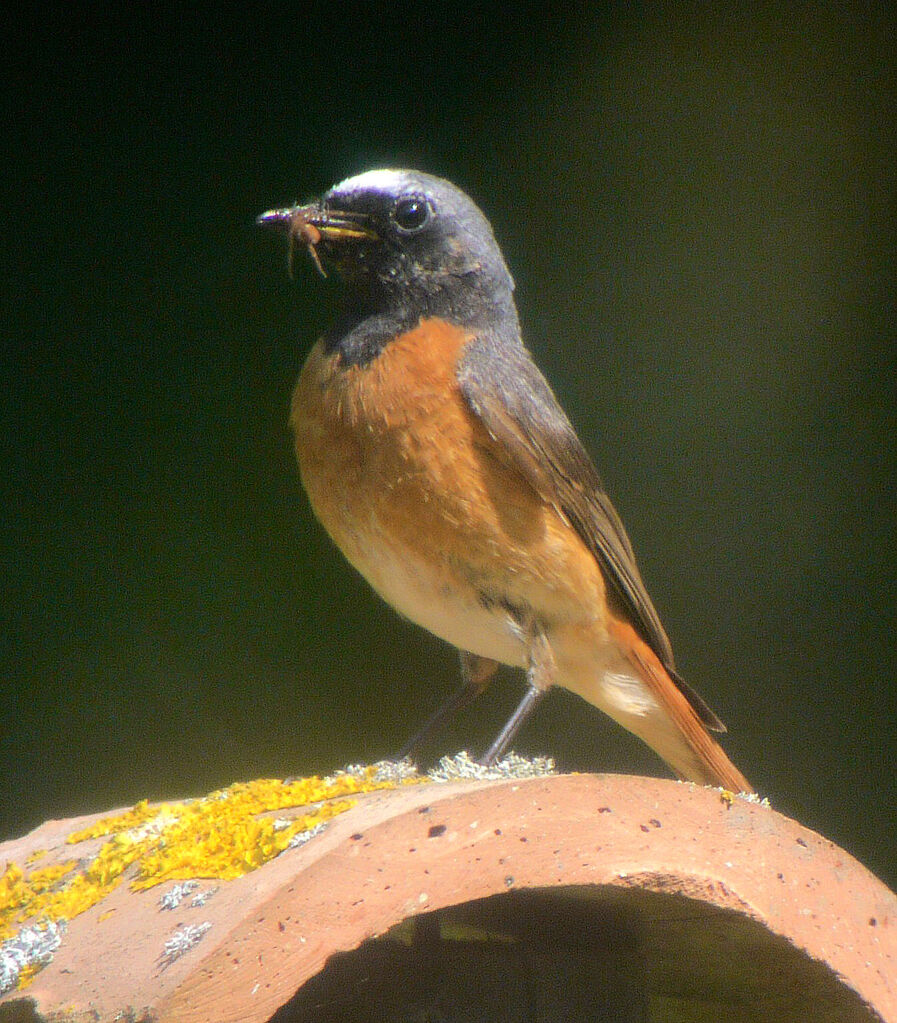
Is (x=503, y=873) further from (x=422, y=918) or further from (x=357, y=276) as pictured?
(x=357, y=276)

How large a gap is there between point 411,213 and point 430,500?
24.3 inches

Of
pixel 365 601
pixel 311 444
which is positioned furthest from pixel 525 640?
pixel 365 601

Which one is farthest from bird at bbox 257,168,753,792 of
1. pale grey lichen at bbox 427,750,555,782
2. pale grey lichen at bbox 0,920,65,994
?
pale grey lichen at bbox 0,920,65,994

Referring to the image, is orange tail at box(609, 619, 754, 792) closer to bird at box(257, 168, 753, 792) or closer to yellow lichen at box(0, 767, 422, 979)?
bird at box(257, 168, 753, 792)

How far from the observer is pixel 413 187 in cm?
210

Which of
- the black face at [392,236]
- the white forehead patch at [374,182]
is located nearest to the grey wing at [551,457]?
the black face at [392,236]

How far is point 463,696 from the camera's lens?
2289 millimetres

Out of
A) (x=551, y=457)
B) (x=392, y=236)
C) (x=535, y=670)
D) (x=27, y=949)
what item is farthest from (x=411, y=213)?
(x=27, y=949)

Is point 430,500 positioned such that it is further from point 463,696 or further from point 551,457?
point 463,696

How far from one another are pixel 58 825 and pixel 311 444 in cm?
75

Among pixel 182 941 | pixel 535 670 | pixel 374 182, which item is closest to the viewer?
pixel 182 941

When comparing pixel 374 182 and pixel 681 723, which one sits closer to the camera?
pixel 374 182

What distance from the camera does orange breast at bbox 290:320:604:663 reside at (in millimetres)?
1831

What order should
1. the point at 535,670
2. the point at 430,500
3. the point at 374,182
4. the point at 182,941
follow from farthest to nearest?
the point at 374,182 → the point at 535,670 → the point at 430,500 → the point at 182,941
